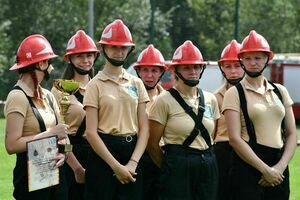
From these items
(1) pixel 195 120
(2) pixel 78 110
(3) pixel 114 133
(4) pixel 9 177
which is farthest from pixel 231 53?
(4) pixel 9 177

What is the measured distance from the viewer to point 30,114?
6590 millimetres

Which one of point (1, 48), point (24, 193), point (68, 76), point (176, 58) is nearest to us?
point (24, 193)

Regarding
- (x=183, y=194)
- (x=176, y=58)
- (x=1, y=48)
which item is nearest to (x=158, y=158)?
(x=183, y=194)

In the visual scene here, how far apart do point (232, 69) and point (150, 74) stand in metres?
0.91

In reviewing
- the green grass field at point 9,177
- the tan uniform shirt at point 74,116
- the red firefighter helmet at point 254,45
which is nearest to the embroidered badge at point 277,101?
the red firefighter helmet at point 254,45

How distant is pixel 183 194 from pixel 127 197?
52 centimetres

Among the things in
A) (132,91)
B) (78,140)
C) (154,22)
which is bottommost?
(154,22)

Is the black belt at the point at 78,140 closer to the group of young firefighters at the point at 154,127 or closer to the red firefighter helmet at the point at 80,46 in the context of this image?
the group of young firefighters at the point at 154,127

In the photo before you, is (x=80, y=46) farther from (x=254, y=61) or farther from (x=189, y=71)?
(x=254, y=61)

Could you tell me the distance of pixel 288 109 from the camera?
24.4 ft

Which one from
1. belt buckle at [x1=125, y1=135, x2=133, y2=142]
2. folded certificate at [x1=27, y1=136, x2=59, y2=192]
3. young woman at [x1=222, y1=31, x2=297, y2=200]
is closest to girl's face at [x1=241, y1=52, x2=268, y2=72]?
young woman at [x1=222, y1=31, x2=297, y2=200]

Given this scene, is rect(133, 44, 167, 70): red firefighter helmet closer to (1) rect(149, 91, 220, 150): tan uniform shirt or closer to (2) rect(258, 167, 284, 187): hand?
(1) rect(149, 91, 220, 150): tan uniform shirt

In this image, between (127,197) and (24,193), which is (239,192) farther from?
(24,193)

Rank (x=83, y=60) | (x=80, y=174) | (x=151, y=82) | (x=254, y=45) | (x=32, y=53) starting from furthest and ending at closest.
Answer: (x=151, y=82) < (x=83, y=60) < (x=80, y=174) < (x=254, y=45) < (x=32, y=53)
